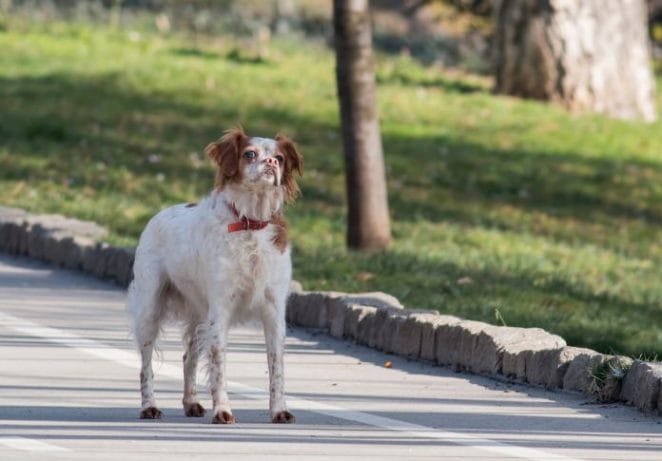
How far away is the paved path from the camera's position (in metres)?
8.69

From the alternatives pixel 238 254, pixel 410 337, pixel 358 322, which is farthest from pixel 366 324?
pixel 238 254

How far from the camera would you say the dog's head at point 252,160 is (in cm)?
928

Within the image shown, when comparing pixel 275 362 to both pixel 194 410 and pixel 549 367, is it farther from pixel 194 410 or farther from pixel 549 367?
pixel 549 367

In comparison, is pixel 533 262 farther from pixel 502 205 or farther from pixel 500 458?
pixel 500 458

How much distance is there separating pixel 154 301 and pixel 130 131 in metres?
14.2

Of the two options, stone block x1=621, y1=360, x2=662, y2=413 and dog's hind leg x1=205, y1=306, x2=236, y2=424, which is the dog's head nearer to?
dog's hind leg x1=205, y1=306, x2=236, y2=424

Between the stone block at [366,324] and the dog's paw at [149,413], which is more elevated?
the stone block at [366,324]

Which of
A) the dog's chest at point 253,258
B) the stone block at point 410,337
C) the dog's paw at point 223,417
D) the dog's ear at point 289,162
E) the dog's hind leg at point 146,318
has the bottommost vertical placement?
the dog's paw at point 223,417

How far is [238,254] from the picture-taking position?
941cm

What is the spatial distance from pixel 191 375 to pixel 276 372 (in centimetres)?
56

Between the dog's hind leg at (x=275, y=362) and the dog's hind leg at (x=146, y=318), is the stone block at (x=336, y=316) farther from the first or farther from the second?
the dog's hind leg at (x=275, y=362)

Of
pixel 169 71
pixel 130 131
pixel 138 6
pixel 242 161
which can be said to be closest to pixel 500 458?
pixel 242 161

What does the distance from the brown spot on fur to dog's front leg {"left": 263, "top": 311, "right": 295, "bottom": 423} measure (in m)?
0.39

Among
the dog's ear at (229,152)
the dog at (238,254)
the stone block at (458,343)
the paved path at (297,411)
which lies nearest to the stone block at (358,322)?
the paved path at (297,411)
